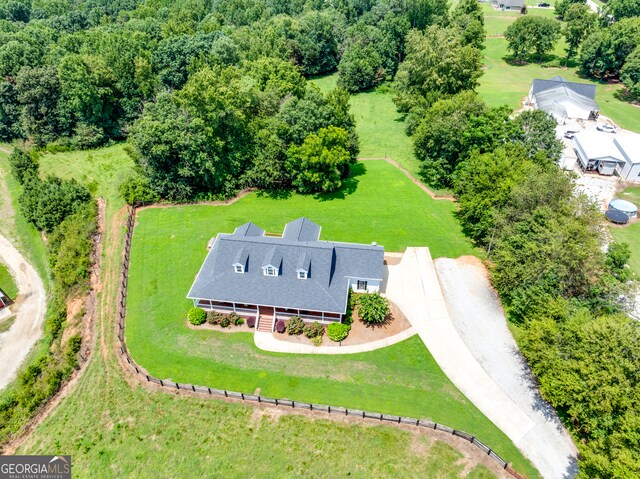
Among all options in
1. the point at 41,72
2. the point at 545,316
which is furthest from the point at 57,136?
the point at 545,316

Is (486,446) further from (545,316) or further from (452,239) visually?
(452,239)

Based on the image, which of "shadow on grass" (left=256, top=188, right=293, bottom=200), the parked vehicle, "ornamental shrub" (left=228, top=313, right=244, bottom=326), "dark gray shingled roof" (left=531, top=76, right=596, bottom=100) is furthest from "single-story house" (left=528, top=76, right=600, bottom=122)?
"ornamental shrub" (left=228, top=313, right=244, bottom=326)

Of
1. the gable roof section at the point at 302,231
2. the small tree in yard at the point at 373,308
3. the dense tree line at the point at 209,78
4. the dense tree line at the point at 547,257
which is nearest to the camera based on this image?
the dense tree line at the point at 547,257

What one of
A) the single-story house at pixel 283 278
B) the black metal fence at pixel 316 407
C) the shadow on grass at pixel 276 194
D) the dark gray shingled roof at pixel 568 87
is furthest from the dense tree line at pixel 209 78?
the black metal fence at pixel 316 407

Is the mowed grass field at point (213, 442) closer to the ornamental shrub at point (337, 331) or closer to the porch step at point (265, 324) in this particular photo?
the porch step at point (265, 324)

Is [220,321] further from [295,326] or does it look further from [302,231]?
[302,231]

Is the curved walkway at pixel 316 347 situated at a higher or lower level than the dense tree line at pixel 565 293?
lower
